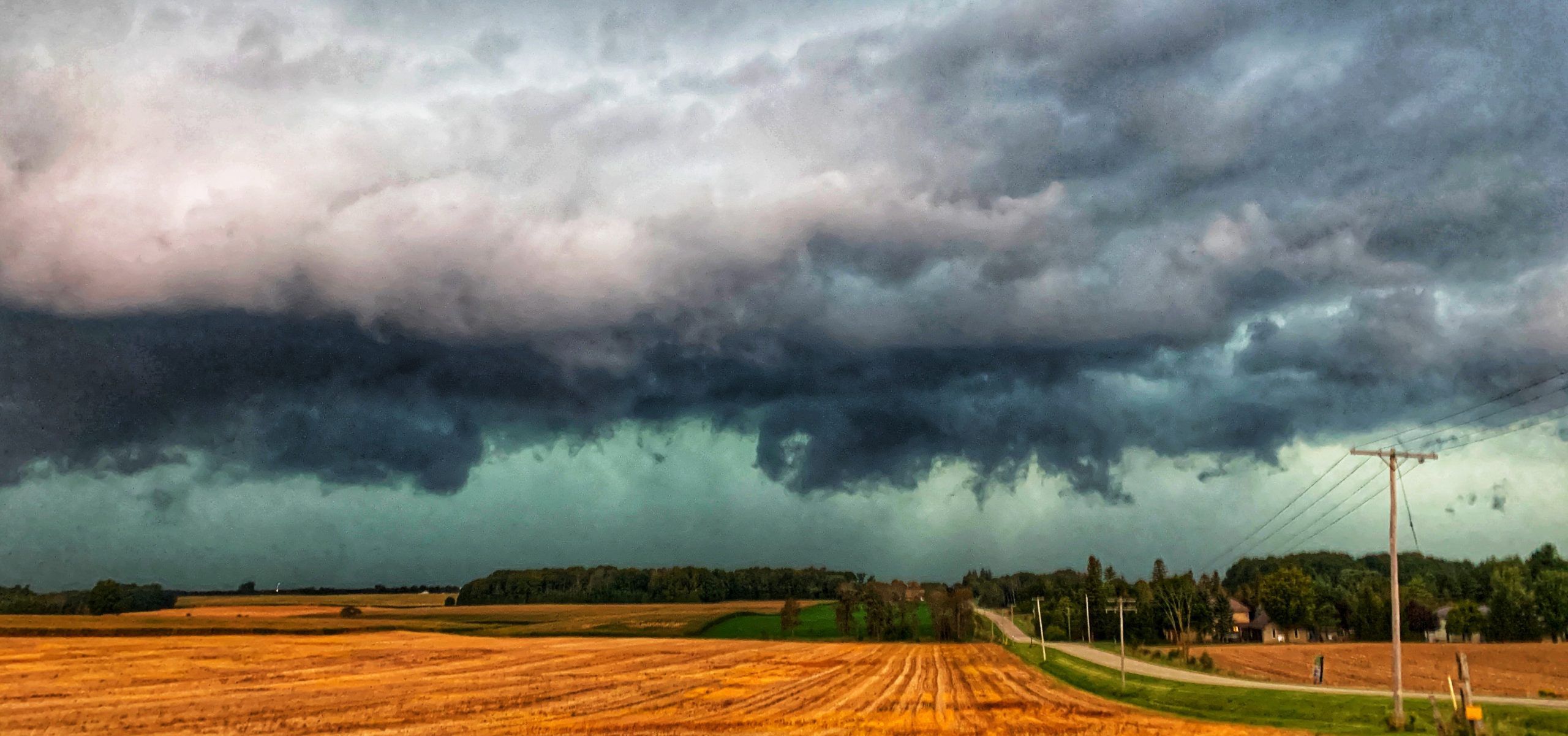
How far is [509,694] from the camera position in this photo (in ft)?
154

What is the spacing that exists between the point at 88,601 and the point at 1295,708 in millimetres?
159614

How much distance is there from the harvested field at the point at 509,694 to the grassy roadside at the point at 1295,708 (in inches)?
104

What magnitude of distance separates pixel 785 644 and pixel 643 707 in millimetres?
78159

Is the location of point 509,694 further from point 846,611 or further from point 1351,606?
point 1351,606

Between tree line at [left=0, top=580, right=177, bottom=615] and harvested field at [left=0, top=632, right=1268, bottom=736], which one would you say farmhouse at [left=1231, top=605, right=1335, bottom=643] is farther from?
tree line at [left=0, top=580, right=177, bottom=615]

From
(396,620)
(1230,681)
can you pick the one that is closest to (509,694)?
(1230,681)

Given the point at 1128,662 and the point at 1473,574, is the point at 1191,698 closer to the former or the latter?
the point at 1128,662

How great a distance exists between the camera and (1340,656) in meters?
96.9

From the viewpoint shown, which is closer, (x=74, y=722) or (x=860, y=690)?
(x=74, y=722)

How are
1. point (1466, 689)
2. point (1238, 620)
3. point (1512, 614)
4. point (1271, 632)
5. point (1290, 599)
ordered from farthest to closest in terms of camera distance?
point (1238, 620) → point (1271, 632) → point (1290, 599) → point (1512, 614) → point (1466, 689)

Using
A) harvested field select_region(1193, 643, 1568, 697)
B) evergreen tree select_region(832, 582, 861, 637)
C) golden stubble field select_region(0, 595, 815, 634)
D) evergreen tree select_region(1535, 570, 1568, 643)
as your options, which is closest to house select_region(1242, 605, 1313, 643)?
harvested field select_region(1193, 643, 1568, 697)

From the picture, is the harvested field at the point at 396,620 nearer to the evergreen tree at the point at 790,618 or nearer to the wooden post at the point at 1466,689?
the evergreen tree at the point at 790,618

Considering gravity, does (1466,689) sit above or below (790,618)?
above

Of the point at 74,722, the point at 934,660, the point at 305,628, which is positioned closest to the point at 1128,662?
the point at 934,660
